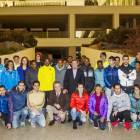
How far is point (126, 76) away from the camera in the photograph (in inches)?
282

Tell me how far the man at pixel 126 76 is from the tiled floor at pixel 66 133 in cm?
128

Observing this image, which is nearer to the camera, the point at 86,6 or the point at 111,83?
the point at 111,83

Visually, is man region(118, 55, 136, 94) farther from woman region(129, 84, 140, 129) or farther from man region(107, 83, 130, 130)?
man region(107, 83, 130, 130)

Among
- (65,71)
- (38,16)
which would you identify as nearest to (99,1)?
(38,16)

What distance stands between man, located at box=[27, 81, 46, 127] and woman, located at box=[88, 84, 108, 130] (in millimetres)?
1414

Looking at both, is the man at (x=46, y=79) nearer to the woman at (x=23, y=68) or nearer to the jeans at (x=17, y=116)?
the woman at (x=23, y=68)

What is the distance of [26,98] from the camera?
6.93 metres

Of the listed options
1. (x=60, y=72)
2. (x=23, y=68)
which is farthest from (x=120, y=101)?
(x=23, y=68)

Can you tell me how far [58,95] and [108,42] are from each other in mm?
16370

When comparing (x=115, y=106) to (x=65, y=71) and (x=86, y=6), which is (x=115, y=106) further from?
(x=86, y=6)

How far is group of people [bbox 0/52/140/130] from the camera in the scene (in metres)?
6.53

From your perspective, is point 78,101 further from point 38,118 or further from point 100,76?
point 100,76

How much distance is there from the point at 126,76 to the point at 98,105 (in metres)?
1.36

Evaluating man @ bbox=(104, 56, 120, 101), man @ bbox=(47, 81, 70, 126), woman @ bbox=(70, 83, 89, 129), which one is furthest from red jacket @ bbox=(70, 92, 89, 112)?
Result: man @ bbox=(104, 56, 120, 101)
